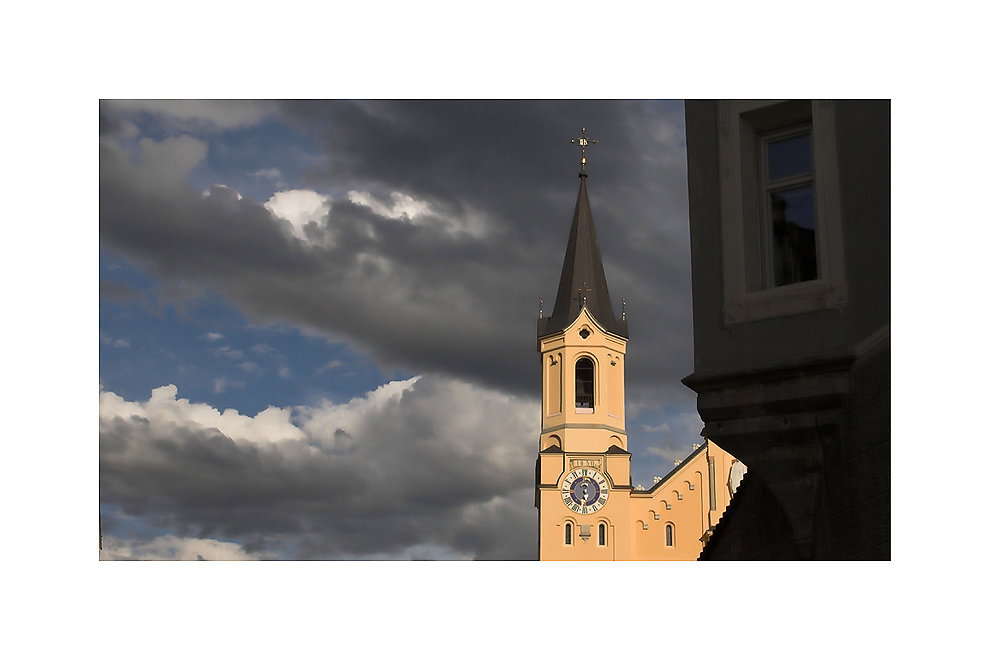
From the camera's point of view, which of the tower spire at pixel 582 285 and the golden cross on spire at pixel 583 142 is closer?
the golden cross on spire at pixel 583 142

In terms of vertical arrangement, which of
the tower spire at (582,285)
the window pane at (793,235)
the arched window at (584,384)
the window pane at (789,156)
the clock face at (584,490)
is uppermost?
the tower spire at (582,285)

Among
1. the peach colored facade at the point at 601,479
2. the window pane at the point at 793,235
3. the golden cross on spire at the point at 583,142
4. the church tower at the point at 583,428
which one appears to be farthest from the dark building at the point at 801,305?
the peach colored facade at the point at 601,479

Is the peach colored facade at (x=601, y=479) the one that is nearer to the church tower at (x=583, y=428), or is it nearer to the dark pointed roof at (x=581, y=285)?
the church tower at (x=583, y=428)

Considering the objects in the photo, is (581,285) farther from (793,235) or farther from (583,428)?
(793,235)

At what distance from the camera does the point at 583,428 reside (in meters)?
32.0

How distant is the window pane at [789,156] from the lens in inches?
322

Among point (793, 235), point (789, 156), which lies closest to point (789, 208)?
point (793, 235)

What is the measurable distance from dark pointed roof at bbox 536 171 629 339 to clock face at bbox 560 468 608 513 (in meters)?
3.98

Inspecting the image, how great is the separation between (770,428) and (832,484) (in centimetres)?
56

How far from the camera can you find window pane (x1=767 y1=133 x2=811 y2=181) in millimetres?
8188


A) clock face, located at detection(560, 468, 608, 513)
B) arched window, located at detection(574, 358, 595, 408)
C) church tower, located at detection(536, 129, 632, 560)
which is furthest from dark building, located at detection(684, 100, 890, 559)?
arched window, located at detection(574, 358, 595, 408)

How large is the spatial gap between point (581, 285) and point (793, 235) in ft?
82.3

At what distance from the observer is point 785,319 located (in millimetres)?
7855
